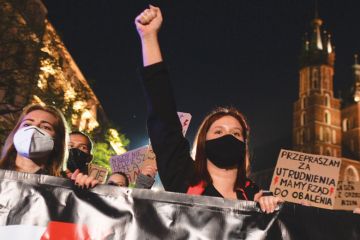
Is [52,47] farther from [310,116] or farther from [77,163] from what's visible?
[310,116]

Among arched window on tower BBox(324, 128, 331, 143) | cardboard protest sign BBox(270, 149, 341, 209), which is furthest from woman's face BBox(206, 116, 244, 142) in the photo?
arched window on tower BBox(324, 128, 331, 143)

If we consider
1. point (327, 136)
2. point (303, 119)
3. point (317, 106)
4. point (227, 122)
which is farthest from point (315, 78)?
point (227, 122)

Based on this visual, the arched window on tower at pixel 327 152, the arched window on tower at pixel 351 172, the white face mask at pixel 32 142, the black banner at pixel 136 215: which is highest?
the arched window on tower at pixel 327 152

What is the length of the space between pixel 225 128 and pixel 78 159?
203cm

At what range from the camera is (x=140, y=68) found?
2922mm

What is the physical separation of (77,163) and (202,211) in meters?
2.55

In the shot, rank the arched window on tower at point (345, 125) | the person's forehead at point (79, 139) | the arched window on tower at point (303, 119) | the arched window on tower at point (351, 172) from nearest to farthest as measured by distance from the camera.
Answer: the person's forehead at point (79, 139), the arched window on tower at point (351, 172), the arched window on tower at point (303, 119), the arched window on tower at point (345, 125)

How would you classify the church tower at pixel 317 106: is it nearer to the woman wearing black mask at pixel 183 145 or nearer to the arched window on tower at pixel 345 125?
the arched window on tower at pixel 345 125

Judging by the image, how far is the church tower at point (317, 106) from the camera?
2881 inches

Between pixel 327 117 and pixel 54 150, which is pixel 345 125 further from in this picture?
pixel 54 150

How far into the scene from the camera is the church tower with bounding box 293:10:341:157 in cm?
7319

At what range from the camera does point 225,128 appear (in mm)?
3168

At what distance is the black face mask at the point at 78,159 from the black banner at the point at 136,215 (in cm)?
220

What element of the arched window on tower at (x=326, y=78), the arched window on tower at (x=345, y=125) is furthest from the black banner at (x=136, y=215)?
the arched window on tower at (x=345, y=125)
